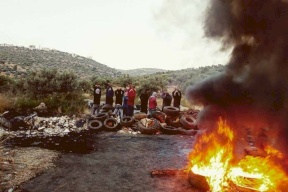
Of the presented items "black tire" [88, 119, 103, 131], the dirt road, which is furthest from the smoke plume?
"black tire" [88, 119, 103, 131]

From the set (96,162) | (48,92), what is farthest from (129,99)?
(48,92)

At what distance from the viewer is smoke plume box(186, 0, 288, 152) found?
7.44 meters

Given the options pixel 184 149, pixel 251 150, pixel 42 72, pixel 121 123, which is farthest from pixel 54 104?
pixel 251 150

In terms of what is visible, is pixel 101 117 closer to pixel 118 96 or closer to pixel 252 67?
pixel 118 96

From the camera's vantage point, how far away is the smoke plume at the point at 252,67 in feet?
24.4

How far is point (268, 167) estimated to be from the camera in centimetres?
814

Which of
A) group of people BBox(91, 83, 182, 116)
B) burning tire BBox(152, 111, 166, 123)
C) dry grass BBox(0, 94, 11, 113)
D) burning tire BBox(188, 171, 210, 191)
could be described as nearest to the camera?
burning tire BBox(188, 171, 210, 191)

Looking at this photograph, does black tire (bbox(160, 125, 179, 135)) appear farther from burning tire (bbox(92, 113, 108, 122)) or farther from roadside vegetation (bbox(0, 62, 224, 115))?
burning tire (bbox(92, 113, 108, 122))

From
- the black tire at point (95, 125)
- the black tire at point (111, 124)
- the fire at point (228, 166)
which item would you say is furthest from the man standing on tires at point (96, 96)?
the fire at point (228, 166)

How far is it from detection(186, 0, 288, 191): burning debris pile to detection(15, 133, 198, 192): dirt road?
131cm

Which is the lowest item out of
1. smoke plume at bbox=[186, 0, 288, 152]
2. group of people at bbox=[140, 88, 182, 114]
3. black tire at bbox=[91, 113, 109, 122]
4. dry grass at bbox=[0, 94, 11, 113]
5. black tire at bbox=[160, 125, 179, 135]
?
black tire at bbox=[160, 125, 179, 135]

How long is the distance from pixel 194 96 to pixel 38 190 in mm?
5152

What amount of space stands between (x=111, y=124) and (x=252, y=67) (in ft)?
35.0

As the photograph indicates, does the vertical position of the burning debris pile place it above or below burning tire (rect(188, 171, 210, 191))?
above
